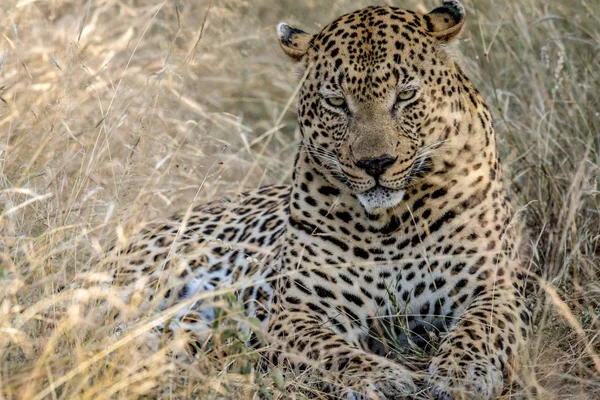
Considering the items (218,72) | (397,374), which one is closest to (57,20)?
(218,72)

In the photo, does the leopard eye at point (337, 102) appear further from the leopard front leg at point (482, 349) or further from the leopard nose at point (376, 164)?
the leopard front leg at point (482, 349)

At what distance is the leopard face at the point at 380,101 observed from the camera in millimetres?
5805

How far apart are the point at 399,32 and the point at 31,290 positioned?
7.45 ft

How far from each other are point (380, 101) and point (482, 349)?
1.34 meters

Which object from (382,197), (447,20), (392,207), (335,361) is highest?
(447,20)

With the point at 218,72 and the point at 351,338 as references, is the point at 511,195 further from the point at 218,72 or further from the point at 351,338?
the point at 218,72

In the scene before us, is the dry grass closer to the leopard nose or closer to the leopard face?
the leopard face

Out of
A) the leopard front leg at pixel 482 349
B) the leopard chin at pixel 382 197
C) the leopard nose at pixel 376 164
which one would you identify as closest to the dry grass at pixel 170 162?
the leopard front leg at pixel 482 349

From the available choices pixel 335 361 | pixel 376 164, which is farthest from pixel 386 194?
pixel 335 361

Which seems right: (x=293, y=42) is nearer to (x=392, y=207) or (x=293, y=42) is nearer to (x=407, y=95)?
(x=407, y=95)

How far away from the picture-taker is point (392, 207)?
6.03 meters

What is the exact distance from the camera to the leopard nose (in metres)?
5.71

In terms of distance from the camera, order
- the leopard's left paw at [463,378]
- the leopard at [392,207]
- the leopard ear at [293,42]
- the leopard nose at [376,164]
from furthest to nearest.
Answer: the leopard ear at [293,42] → the leopard at [392,207] → the leopard nose at [376,164] → the leopard's left paw at [463,378]

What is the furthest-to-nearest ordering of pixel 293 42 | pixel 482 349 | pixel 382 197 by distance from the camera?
pixel 293 42, pixel 382 197, pixel 482 349
